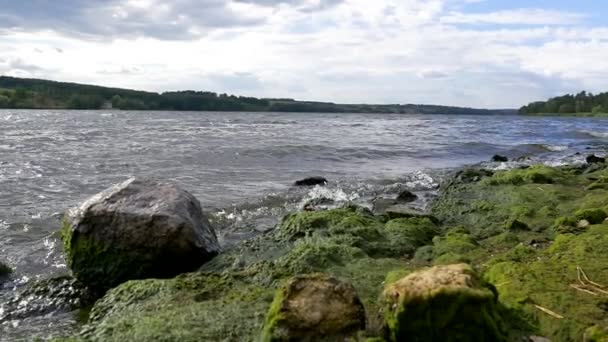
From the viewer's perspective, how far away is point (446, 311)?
3.74 m

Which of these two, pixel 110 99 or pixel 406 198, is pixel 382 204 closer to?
pixel 406 198

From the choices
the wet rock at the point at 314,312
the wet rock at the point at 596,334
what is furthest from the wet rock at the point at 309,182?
the wet rock at the point at 596,334

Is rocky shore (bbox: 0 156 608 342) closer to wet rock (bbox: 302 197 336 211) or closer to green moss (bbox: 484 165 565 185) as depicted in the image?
wet rock (bbox: 302 197 336 211)

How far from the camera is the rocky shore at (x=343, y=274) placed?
4.02 m

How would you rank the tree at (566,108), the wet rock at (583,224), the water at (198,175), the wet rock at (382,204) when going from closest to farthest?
the wet rock at (583,224) → the water at (198,175) → the wet rock at (382,204) → the tree at (566,108)

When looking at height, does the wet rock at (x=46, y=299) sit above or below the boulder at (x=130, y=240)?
below

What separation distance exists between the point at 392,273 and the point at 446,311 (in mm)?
1857

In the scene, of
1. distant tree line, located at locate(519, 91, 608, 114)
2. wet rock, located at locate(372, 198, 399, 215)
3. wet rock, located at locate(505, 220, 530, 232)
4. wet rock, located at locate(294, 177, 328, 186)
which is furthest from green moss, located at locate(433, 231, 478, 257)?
distant tree line, located at locate(519, 91, 608, 114)

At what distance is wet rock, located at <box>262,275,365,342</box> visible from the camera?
4062mm

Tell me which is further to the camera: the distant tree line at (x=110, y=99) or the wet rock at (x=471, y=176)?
the distant tree line at (x=110, y=99)

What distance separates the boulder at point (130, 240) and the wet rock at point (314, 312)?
3.29m

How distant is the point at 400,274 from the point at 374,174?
1414 centimetres

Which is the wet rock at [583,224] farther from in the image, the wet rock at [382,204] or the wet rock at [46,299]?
the wet rock at [46,299]

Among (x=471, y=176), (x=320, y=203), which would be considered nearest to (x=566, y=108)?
(x=471, y=176)
